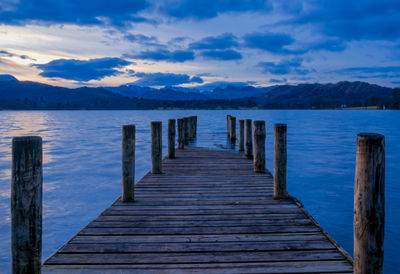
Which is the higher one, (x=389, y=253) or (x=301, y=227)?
(x=301, y=227)

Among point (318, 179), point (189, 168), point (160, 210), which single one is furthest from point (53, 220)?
point (318, 179)

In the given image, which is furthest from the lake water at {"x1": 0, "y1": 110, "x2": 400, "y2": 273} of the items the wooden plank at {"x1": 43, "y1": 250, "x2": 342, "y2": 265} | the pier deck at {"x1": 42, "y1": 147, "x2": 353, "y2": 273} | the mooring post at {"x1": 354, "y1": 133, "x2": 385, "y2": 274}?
the mooring post at {"x1": 354, "y1": 133, "x2": 385, "y2": 274}

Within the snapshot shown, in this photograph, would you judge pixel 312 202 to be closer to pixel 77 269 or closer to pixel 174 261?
pixel 174 261

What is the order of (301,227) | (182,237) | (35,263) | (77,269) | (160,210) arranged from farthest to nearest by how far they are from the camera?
(160,210)
(301,227)
(182,237)
(77,269)
(35,263)

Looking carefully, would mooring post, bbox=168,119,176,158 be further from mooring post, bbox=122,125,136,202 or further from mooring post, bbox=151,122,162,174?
mooring post, bbox=122,125,136,202

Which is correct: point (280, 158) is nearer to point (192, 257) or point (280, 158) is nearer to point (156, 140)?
point (192, 257)

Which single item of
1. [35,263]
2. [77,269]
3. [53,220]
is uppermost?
[35,263]

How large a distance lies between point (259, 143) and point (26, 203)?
609 cm

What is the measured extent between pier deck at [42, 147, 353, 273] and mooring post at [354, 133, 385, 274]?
0.58 m

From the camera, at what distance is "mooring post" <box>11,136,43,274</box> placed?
8.59 ft

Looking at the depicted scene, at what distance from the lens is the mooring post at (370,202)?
104 inches

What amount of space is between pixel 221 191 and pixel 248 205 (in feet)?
3.72

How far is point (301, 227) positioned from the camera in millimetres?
4305

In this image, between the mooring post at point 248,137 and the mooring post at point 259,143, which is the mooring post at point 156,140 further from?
the mooring post at point 248,137
